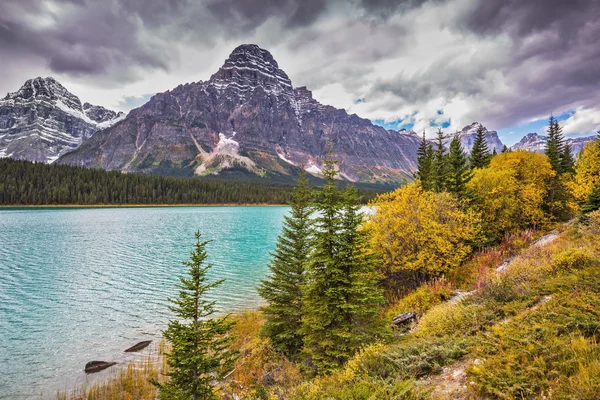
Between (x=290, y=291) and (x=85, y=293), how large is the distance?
27853mm

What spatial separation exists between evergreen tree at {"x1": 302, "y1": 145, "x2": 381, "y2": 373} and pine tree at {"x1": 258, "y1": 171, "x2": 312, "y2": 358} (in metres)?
2.66

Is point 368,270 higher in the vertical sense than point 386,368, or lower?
higher

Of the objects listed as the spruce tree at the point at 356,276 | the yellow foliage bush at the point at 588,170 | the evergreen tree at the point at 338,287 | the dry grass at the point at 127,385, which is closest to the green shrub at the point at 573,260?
the spruce tree at the point at 356,276

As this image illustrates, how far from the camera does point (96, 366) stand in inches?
745

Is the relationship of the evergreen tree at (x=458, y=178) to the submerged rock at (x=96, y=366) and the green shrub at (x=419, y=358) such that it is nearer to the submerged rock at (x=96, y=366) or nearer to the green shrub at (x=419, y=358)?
the green shrub at (x=419, y=358)

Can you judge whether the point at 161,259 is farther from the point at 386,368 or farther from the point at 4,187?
the point at 4,187

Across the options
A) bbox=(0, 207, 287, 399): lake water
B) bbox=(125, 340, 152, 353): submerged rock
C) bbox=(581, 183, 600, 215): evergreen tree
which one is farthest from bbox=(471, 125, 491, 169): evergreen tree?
bbox=(125, 340, 152, 353): submerged rock

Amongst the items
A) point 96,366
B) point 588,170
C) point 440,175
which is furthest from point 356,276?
point 588,170

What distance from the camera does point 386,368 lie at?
9867 mm

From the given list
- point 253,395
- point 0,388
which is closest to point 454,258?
point 253,395

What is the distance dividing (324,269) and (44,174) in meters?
215

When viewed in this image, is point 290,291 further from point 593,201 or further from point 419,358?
point 593,201

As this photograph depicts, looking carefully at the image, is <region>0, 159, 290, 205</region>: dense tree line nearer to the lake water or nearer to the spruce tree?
the lake water

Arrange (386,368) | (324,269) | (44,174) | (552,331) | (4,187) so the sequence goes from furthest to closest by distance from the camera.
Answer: (44,174) → (4,187) → (324,269) → (386,368) → (552,331)
